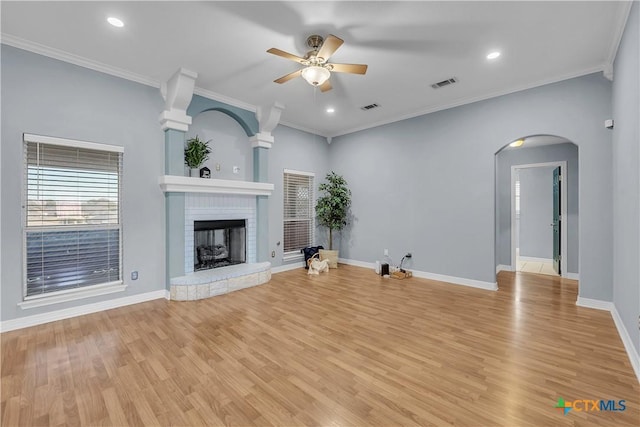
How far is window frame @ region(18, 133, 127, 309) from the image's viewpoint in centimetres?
306

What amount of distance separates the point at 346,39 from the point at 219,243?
385cm

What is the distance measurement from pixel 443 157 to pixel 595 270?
2.64 meters

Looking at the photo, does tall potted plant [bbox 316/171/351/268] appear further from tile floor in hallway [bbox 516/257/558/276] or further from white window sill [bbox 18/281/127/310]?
tile floor in hallway [bbox 516/257/558/276]

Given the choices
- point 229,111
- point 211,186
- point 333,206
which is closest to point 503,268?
point 333,206

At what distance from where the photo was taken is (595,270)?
3545 mm

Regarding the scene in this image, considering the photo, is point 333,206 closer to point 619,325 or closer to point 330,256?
point 330,256

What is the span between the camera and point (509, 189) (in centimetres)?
604

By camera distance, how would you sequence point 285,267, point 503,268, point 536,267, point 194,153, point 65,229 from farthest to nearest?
point 536,267 → point 503,268 → point 285,267 → point 194,153 → point 65,229

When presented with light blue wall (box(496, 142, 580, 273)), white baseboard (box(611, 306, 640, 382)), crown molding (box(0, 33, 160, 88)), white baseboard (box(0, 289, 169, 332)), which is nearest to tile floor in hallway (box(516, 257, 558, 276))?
light blue wall (box(496, 142, 580, 273))

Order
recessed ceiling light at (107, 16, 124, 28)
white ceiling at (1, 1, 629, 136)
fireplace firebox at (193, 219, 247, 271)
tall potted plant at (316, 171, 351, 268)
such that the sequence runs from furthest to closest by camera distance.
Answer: tall potted plant at (316, 171, 351, 268) < fireplace firebox at (193, 219, 247, 271) < recessed ceiling light at (107, 16, 124, 28) < white ceiling at (1, 1, 629, 136)

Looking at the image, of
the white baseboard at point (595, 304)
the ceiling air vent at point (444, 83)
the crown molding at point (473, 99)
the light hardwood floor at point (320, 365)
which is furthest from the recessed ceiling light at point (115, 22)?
the white baseboard at point (595, 304)

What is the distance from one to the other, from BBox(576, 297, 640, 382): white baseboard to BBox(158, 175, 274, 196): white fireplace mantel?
492 cm

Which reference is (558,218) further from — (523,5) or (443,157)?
(523,5)

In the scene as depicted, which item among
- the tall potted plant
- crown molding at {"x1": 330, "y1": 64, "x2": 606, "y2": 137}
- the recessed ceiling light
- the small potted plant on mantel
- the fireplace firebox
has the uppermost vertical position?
the recessed ceiling light
